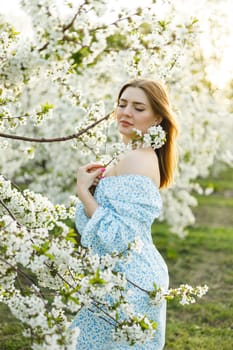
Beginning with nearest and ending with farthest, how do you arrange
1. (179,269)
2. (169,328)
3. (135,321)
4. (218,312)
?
(135,321) → (169,328) → (218,312) → (179,269)

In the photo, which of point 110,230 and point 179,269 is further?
point 179,269

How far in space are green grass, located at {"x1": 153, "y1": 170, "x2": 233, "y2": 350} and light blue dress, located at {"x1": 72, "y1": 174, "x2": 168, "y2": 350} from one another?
2.07 m

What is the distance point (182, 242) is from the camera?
33.7 ft

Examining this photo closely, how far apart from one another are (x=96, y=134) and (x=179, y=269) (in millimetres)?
4751

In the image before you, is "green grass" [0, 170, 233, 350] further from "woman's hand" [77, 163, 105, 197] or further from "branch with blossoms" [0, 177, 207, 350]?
"branch with blossoms" [0, 177, 207, 350]

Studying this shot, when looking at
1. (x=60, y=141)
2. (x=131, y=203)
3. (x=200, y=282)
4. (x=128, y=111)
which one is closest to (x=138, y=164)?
(x=131, y=203)

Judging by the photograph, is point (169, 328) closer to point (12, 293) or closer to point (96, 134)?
point (96, 134)

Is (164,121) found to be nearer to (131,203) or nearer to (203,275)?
(131,203)

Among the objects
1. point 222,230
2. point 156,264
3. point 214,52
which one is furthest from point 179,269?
point 156,264

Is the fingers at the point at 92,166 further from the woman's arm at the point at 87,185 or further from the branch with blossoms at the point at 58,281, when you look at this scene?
the branch with blossoms at the point at 58,281

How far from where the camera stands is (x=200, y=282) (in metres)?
7.78

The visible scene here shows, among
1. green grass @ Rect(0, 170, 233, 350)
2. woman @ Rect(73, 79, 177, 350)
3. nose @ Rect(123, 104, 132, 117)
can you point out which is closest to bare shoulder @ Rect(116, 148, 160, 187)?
woman @ Rect(73, 79, 177, 350)

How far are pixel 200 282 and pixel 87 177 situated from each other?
15.3ft

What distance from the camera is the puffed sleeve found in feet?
10.7
